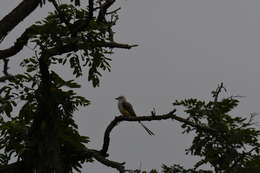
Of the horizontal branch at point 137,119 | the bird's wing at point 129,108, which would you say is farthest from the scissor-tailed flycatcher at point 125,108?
the horizontal branch at point 137,119

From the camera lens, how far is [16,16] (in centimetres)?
726

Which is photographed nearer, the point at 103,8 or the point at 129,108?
the point at 103,8

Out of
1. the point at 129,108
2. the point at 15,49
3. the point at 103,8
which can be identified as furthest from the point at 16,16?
the point at 129,108

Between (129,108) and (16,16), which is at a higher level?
(129,108)

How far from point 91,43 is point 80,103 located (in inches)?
36.0

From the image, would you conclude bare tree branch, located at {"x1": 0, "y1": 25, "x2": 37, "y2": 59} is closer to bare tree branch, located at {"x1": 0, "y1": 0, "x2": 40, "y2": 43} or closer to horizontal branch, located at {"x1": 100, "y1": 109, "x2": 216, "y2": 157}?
bare tree branch, located at {"x1": 0, "y1": 0, "x2": 40, "y2": 43}

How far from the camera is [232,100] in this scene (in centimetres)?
1415

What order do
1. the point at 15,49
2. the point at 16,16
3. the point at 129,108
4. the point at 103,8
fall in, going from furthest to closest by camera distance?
the point at 129,108 → the point at 103,8 → the point at 15,49 → the point at 16,16

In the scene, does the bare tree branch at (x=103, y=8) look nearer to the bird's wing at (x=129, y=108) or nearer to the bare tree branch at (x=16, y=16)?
the bare tree branch at (x=16, y=16)

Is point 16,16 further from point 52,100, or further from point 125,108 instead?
point 125,108

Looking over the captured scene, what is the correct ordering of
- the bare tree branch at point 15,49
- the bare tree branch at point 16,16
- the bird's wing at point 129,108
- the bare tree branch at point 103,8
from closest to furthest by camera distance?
the bare tree branch at point 16,16 < the bare tree branch at point 15,49 < the bare tree branch at point 103,8 < the bird's wing at point 129,108

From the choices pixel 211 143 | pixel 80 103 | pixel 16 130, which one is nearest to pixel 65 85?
pixel 80 103

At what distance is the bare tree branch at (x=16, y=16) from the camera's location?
722cm

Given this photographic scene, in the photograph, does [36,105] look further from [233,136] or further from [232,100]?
[232,100]
